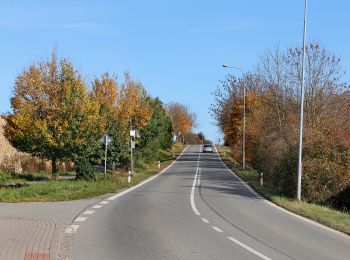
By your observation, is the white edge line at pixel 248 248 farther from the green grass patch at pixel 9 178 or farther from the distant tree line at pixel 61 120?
the green grass patch at pixel 9 178

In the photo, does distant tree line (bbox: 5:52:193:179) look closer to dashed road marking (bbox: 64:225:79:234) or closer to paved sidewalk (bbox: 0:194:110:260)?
paved sidewalk (bbox: 0:194:110:260)

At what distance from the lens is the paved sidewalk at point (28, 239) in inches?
358

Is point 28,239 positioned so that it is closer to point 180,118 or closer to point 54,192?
point 54,192

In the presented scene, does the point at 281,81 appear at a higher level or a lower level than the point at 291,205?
higher

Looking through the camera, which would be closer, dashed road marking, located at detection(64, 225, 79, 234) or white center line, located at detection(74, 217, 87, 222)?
dashed road marking, located at detection(64, 225, 79, 234)

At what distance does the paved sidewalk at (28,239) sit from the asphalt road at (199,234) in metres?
0.52

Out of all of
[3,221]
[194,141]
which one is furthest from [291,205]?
[194,141]

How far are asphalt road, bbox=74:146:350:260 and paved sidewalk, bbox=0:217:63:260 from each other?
0.52 m

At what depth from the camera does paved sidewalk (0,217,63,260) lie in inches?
358

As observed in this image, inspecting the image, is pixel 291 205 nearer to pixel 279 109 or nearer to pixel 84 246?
pixel 84 246

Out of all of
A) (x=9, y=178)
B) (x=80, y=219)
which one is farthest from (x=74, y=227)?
(x=9, y=178)

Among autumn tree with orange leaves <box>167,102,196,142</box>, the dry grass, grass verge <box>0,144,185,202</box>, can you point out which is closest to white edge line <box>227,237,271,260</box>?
grass verge <box>0,144,185,202</box>

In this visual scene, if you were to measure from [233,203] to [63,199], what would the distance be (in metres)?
6.72

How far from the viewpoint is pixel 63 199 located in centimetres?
2148
